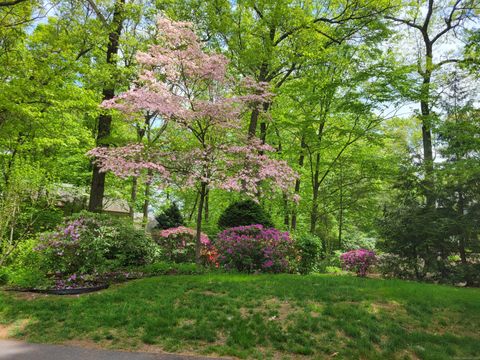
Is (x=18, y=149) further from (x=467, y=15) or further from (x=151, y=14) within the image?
(x=467, y=15)

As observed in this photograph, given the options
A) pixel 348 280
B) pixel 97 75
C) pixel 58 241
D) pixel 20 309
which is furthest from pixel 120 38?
pixel 348 280

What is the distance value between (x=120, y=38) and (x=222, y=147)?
734 cm

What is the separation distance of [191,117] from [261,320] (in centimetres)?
494

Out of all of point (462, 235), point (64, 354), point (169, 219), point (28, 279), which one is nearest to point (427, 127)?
point (462, 235)

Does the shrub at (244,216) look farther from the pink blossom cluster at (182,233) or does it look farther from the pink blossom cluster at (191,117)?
the pink blossom cluster at (191,117)

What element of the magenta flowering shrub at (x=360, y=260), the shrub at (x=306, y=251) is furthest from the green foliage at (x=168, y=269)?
the magenta flowering shrub at (x=360, y=260)

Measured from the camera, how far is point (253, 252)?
858cm

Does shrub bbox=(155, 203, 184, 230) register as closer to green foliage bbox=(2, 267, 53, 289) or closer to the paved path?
green foliage bbox=(2, 267, 53, 289)

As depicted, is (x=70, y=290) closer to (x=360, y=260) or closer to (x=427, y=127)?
(x=360, y=260)

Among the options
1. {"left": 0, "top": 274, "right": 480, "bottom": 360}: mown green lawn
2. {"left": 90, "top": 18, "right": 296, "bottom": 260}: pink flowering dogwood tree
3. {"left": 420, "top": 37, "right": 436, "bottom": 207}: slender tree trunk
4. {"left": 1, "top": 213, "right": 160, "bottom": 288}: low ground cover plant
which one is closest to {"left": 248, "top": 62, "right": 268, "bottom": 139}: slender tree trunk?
{"left": 90, "top": 18, "right": 296, "bottom": 260}: pink flowering dogwood tree

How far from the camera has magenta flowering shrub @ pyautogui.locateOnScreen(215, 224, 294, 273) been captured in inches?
335

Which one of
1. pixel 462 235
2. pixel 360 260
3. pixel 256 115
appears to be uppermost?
pixel 256 115

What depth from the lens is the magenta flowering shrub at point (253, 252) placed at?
27.9 ft

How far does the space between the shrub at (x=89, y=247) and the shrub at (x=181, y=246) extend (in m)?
1.72
